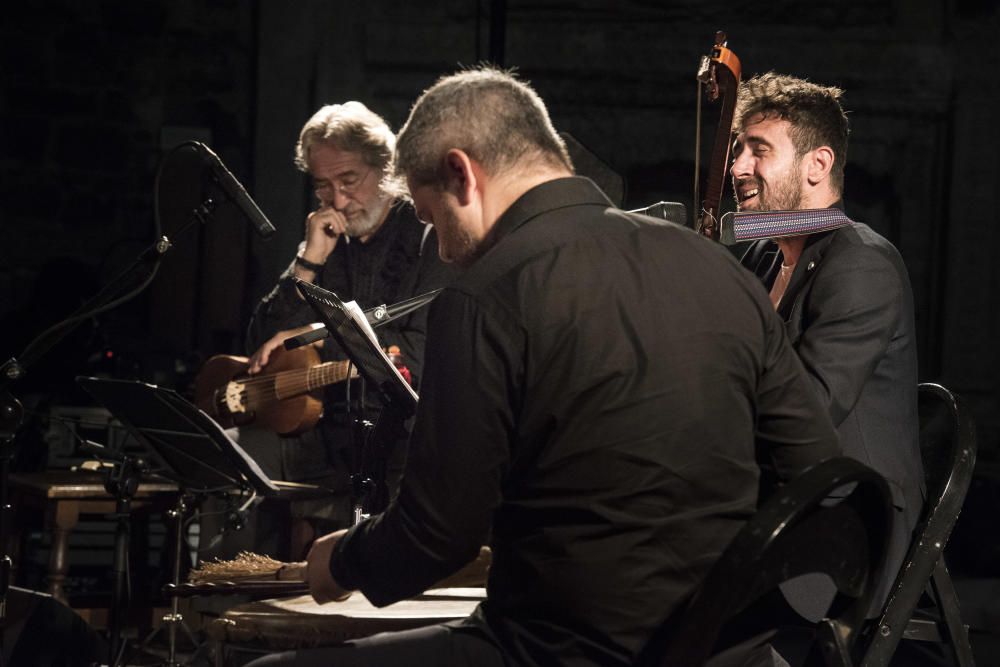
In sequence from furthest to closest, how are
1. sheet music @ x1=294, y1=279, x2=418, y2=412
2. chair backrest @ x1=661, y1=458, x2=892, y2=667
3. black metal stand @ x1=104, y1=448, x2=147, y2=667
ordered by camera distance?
black metal stand @ x1=104, y1=448, x2=147, y2=667
sheet music @ x1=294, y1=279, x2=418, y2=412
chair backrest @ x1=661, y1=458, x2=892, y2=667

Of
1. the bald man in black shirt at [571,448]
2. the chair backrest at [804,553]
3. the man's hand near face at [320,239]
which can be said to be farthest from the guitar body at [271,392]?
the chair backrest at [804,553]

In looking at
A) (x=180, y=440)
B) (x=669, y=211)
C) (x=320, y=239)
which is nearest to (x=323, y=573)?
(x=669, y=211)

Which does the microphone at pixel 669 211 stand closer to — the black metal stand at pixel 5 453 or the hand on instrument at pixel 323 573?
the hand on instrument at pixel 323 573

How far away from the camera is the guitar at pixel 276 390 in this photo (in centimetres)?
442

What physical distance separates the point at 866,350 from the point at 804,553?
1.19 meters

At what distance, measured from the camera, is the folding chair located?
242 cm

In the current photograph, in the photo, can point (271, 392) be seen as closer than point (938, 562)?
No

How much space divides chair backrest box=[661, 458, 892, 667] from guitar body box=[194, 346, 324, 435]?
9.01ft

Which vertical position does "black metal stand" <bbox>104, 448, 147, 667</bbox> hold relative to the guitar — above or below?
below

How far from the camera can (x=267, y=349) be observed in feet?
15.1

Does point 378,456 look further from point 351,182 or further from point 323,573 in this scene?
point 351,182

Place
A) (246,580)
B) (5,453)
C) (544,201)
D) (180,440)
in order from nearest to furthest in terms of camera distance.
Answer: (544,201) < (246,580) < (5,453) < (180,440)

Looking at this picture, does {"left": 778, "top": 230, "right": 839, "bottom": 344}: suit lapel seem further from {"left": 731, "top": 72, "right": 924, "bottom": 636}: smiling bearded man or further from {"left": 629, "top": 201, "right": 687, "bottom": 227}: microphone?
{"left": 629, "top": 201, "right": 687, "bottom": 227}: microphone

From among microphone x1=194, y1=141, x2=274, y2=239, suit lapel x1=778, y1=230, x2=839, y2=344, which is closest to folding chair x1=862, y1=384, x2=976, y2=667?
suit lapel x1=778, y1=230, x2=839, y2=344
